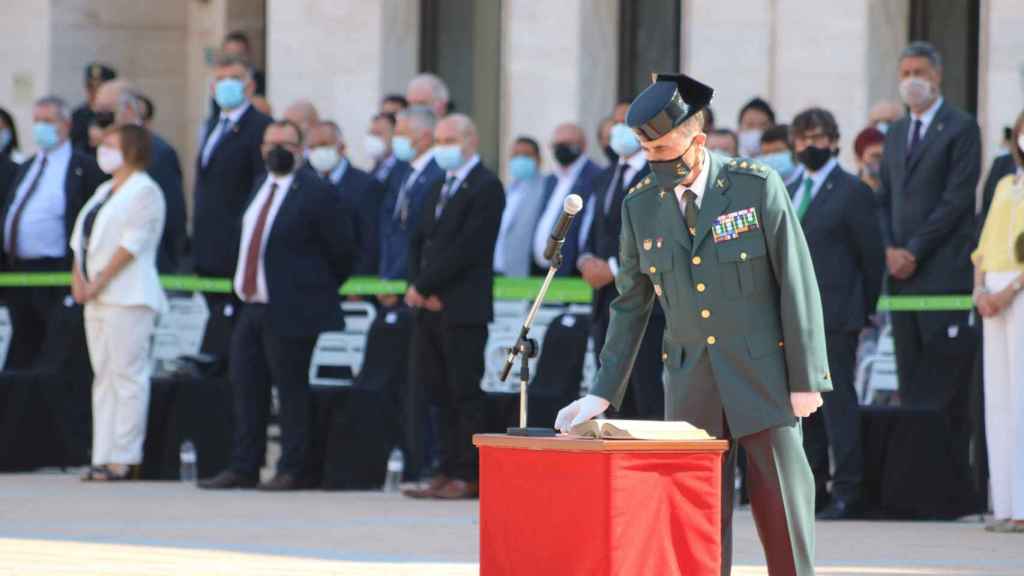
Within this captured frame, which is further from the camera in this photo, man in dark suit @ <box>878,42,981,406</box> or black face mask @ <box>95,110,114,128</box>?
black face mask @ <box>95,110,114,128</box>

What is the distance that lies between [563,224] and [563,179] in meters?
9.62

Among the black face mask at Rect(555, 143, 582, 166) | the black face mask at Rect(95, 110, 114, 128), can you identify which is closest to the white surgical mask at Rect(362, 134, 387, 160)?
the black face mask at Rect(555, 143, 582, 166)

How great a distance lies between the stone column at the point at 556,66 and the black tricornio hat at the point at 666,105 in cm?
1191

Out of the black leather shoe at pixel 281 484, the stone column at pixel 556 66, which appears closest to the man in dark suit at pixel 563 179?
the stone column at pixel 556 66

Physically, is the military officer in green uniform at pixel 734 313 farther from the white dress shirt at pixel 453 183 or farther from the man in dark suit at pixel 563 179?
the man in dark suit at pixel 563 179

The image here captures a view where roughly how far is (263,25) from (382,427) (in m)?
10.4

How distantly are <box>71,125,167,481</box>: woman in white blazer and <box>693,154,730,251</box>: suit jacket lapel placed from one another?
768 centimetres

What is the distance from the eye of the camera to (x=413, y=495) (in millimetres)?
14062

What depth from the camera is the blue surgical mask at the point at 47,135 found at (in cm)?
1688

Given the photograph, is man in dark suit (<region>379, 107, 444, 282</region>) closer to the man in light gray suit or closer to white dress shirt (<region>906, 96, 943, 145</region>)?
the man in light gray suit

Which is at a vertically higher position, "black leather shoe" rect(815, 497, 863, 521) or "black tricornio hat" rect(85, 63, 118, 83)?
"black tricornio hat" rect(85, 63, 118, 83)

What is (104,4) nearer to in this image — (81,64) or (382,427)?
(81,64)

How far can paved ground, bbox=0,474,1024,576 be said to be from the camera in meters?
10.1

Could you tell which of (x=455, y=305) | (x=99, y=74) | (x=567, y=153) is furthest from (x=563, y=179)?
(x=99, y=74)
